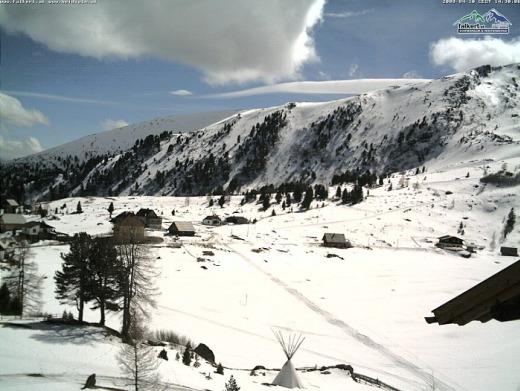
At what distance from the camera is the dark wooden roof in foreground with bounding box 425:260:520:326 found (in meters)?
3.97

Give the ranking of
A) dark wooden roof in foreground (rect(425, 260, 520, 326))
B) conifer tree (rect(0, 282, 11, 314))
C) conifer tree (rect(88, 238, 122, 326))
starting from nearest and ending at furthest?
dark wooden roof in foreground (rect(425, 260, 520, 326)) → conifer tree (rect(88, 238, 122, 326)) → conifer tree (rect(0, 282, 11, 314))

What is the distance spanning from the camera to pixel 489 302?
4285 millimetres

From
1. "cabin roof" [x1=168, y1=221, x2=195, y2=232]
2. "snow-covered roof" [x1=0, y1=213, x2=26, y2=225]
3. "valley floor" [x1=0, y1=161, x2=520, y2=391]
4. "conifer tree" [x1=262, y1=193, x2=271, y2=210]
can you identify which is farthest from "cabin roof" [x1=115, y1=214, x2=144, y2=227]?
"conifer tree" [x1=262, y1=193, x2=271, y2=210]

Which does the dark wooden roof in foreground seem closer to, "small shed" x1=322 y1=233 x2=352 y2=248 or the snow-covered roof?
the snow-covered roof

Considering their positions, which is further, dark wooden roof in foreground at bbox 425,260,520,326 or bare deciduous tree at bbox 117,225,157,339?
bare deciduous tree at bbox 117,225,157,339

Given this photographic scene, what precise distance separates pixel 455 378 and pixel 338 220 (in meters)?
90.3

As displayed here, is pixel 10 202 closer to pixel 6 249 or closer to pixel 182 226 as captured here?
pixel 6 249

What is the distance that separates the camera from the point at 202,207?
15162 centimetres

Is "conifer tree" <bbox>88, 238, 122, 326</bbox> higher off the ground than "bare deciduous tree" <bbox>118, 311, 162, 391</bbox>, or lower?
higher

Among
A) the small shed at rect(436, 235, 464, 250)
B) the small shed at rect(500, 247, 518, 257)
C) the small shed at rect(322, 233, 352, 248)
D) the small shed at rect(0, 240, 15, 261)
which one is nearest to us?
the small shed at rect(0, 240, 15, 261)

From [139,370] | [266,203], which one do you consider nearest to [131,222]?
[139,370]

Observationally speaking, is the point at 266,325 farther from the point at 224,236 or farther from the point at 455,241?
the point at 455,241

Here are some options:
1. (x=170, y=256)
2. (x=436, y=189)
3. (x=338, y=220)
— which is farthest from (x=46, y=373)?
(x=436, y=189)

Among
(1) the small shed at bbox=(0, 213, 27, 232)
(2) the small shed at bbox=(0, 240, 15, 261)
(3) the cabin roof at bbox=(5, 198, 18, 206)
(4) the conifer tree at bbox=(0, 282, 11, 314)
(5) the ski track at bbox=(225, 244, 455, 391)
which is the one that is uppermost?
(3) the cabin roof at bbox=(5, 198, 18, 206)
